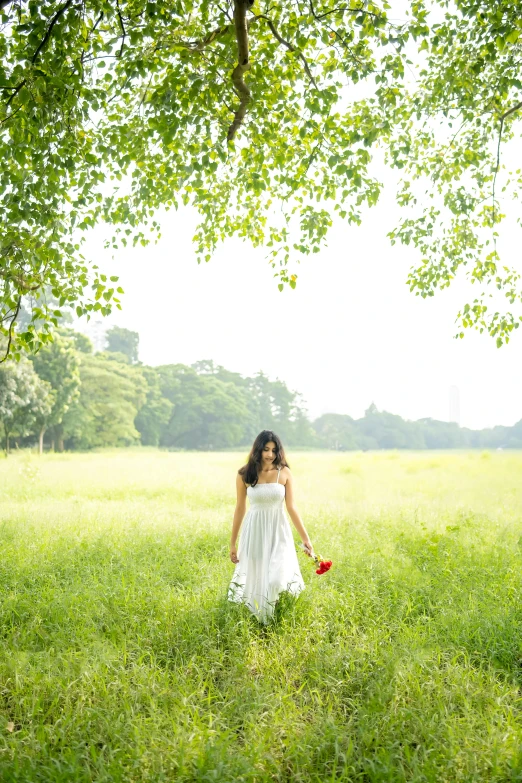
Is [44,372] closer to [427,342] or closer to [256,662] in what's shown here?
[256,662]

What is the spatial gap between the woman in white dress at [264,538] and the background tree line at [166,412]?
22033 mm

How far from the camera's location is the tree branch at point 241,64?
239 inches

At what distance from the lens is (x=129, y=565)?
27.2 ft

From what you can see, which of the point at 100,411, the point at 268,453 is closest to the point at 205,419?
the point at 100,411

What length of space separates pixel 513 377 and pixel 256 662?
25636 millimetres

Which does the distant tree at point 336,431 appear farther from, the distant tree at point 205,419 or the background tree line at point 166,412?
the distant tree at point 205,419

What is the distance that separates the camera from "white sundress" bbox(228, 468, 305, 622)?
6.08m

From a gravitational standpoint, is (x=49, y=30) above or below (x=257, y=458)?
above

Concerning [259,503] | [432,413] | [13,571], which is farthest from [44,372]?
[259,503]

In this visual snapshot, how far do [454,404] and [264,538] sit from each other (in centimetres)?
3420

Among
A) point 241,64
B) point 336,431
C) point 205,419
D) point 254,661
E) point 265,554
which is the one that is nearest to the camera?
point 254,661

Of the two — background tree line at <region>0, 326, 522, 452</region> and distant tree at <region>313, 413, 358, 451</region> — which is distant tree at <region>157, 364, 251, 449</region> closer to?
background tree line at <region>0, 326, 522, 452</region>

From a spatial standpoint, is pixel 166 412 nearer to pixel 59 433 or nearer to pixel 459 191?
pixel 59 433

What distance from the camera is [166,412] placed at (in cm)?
5000
